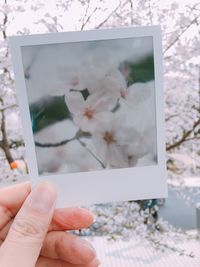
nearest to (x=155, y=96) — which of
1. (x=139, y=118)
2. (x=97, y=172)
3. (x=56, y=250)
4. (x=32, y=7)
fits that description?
(x=139, y=118)

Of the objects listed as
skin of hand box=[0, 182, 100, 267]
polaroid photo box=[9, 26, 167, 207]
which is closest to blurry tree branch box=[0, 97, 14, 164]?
skin of hand box=[0, 182, 100, 267]

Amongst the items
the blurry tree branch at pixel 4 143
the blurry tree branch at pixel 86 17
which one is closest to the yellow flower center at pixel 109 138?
the blurry tree branch at pixel 86 17

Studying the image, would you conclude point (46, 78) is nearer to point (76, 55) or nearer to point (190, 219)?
point (76, 55)

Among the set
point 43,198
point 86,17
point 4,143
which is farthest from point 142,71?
point 4,143

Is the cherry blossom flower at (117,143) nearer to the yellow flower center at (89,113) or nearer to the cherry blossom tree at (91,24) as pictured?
the yellow flower center at (89,113)

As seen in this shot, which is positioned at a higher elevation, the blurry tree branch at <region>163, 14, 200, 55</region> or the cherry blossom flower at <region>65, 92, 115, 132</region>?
the blurry tree branch at <region>163, 14, 200, 55</region>

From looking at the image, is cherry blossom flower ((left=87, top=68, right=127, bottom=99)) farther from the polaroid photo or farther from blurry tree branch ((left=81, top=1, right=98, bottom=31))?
blurry tree branch ((left=81, top=1, right=98, bottom=31))
